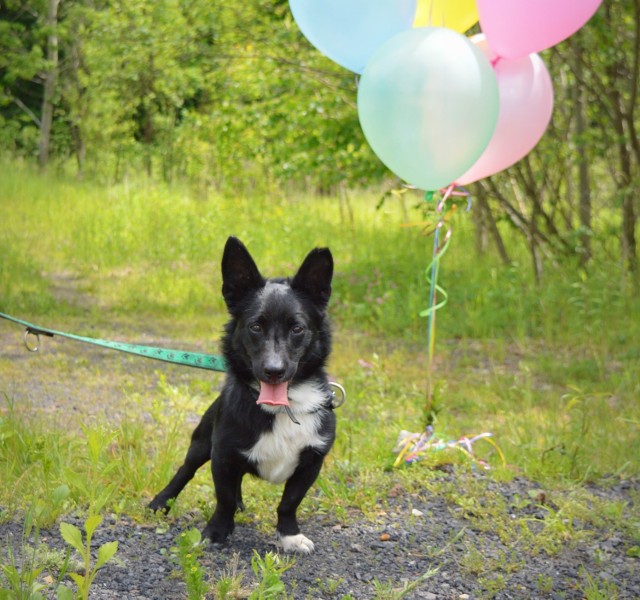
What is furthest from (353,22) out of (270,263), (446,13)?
(270,263)

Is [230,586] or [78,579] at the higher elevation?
[78,579]

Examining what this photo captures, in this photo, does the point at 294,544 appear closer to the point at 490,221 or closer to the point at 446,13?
the point at 446,13

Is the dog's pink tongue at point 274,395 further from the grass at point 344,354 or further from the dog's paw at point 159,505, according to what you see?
the dog's paw at point 159,505

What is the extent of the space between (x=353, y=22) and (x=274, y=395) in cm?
230

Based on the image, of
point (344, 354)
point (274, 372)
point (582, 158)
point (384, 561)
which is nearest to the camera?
point (274, 372)

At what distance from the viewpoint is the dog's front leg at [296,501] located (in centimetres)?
310

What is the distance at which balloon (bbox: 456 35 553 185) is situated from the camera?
4.93m

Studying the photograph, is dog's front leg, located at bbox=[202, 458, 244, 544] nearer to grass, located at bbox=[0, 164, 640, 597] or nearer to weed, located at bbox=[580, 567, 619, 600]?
grass, located at bbox=[0, 164, 640, 597]

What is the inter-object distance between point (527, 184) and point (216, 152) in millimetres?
7735

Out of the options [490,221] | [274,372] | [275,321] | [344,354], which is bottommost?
[344,354]

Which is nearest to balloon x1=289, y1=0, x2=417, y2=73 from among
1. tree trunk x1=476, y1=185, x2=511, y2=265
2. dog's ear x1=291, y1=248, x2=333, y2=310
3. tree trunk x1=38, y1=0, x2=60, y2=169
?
dog's ear x1=291, y1=248, x2=333, y2=310

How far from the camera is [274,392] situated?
2951 mm

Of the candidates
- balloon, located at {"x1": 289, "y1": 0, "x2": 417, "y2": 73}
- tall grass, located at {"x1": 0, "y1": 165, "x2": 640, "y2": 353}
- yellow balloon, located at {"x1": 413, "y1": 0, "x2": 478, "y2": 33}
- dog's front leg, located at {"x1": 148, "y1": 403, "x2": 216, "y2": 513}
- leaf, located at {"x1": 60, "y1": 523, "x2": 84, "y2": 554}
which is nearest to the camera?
leaf, located at {"x1": 60, "y1": 523, "x2": 84, "y2": 554}

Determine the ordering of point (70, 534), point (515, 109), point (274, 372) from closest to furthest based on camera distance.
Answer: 1. point (70, 534)
2. point (274, 372)
3. point (515, 109)
